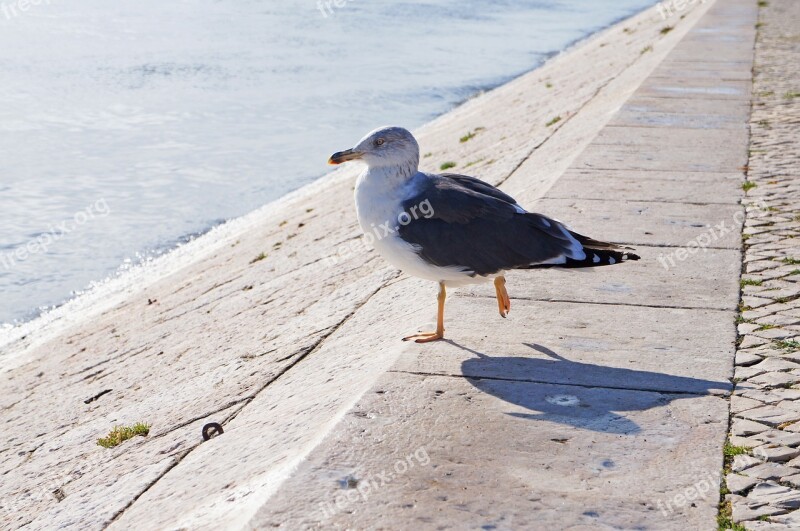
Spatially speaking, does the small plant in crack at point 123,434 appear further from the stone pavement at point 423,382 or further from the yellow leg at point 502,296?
the yellow leg at point 502,296

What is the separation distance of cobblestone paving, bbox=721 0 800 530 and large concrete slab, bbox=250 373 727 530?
0.40ft

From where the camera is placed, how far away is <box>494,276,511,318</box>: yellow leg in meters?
5.41

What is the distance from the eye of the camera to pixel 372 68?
2584 centimetres

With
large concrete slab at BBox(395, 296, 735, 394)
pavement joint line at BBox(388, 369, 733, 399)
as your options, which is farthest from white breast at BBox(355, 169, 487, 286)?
pavement joint line at BBox(388, 369, 733, 399)

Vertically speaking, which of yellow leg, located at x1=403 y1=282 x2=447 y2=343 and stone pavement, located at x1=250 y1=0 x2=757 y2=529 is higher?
yellow leg, located at x1=403 y1=282 x2=447 y2=343

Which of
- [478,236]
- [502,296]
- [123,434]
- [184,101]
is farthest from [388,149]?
[184,101]

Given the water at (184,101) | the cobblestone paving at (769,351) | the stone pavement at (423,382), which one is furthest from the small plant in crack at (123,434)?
the water at (184,101)

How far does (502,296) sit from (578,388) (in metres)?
0.90

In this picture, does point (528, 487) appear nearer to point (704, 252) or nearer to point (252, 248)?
point (704, 252)

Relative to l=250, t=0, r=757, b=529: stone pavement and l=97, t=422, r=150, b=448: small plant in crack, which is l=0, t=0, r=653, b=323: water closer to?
l=97, t=422, r=150, b=448: small plant in crack

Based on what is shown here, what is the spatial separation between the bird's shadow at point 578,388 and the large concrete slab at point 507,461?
0.01 m

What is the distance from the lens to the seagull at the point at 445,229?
16.9 ft

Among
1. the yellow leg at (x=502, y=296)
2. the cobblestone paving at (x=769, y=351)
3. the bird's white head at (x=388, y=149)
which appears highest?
the bird's white head at (x=388, y=149)

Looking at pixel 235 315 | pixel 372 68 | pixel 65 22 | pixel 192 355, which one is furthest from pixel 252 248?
pixel 65 22
